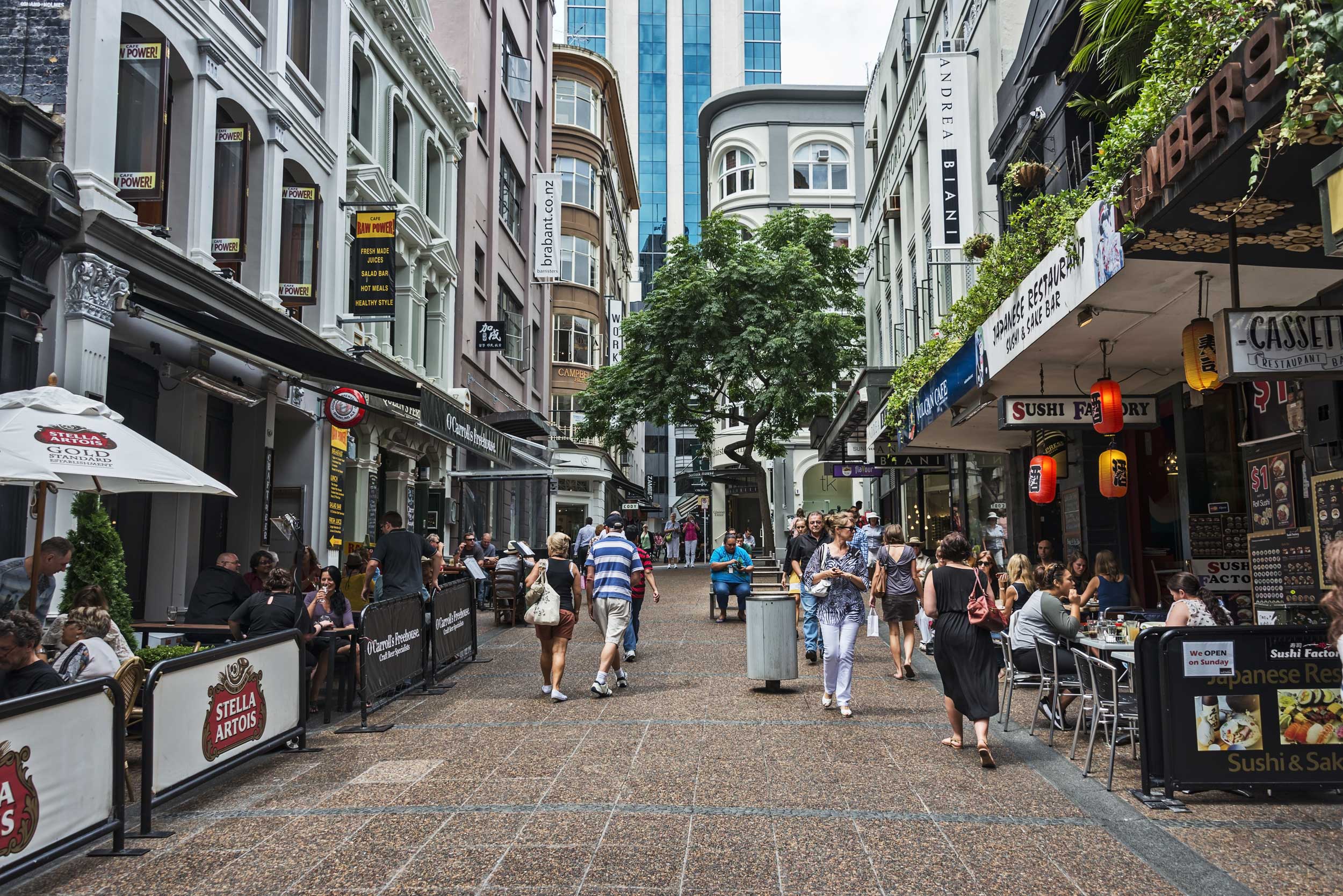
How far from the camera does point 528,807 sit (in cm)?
624

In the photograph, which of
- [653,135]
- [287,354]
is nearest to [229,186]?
[287,354]

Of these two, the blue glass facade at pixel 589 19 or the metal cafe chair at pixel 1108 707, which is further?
the blue glass facade at pixel 589 19

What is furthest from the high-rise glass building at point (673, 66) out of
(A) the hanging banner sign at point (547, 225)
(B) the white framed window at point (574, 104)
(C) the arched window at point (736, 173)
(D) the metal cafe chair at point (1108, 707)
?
(D) the metal cafe chair at point (1108, 707)

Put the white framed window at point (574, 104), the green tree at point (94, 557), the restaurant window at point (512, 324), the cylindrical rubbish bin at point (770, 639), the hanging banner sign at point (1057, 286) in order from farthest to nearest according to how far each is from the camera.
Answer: the white framed window at point (574, 104) < the restaurant window at point (512, 324) < the cylindrical rubbish bin at point (770, 639) < the green tree at point (94, 557) < the hanging banner sign at point (1057, 286)

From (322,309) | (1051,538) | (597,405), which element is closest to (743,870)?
(1051,538)

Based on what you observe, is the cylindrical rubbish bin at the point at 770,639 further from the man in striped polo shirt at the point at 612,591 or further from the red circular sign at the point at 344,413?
the red circular sign at the point at 344,413

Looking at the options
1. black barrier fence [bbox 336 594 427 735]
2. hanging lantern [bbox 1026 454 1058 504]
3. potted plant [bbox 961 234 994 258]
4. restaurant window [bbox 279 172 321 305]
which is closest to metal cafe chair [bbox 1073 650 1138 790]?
hanging lantern [bbox 1026 454 1058 504]

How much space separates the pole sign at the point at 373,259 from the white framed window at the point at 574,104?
78.9 ft

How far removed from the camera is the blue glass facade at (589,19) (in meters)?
86.4

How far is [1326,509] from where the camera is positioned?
817 centimetres

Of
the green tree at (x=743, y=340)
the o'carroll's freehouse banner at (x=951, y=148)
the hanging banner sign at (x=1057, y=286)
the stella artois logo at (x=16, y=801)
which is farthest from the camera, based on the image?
the green tree at (x=743, y=340)

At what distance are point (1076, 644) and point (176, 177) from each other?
1192cm

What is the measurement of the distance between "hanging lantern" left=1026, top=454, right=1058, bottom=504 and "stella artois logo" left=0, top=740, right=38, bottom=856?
34.7 ft

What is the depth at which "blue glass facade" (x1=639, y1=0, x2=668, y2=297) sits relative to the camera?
88.0 meters
